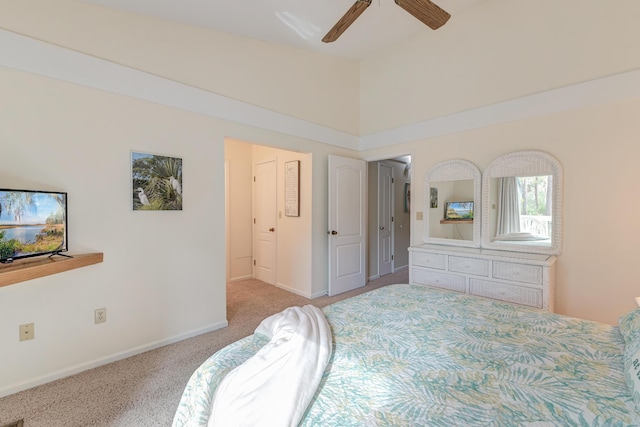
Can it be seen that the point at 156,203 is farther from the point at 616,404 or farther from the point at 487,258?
the point at 487,258

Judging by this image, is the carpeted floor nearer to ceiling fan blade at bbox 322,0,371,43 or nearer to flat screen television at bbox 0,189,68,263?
flat screen television at bbox 0,189,68,263

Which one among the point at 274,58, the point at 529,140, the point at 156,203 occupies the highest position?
the point at 274,58

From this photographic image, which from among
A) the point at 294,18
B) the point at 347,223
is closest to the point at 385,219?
the point at 347,223

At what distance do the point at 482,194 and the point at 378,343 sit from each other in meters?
2.52

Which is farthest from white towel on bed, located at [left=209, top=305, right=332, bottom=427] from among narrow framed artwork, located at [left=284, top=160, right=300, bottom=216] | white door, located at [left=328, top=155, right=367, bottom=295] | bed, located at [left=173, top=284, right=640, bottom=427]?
narrow framed artwork, located at [left=284, top=160, right=300, bottom=216]

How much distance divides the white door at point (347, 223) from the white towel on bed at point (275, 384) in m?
2.73

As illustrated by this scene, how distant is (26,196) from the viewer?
1.77 m

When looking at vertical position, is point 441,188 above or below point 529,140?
below

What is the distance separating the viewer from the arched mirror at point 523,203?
264cm

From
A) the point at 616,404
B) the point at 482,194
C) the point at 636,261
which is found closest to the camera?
the point at 616,404

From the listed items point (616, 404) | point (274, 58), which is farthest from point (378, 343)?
point (274, 58)

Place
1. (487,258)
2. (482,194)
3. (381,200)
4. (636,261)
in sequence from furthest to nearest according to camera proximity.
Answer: (381,200), (482,194), (487,258), (636,261)

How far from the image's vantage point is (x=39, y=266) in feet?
5.38

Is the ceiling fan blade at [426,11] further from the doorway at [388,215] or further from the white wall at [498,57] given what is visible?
the doorway at [388,215]
